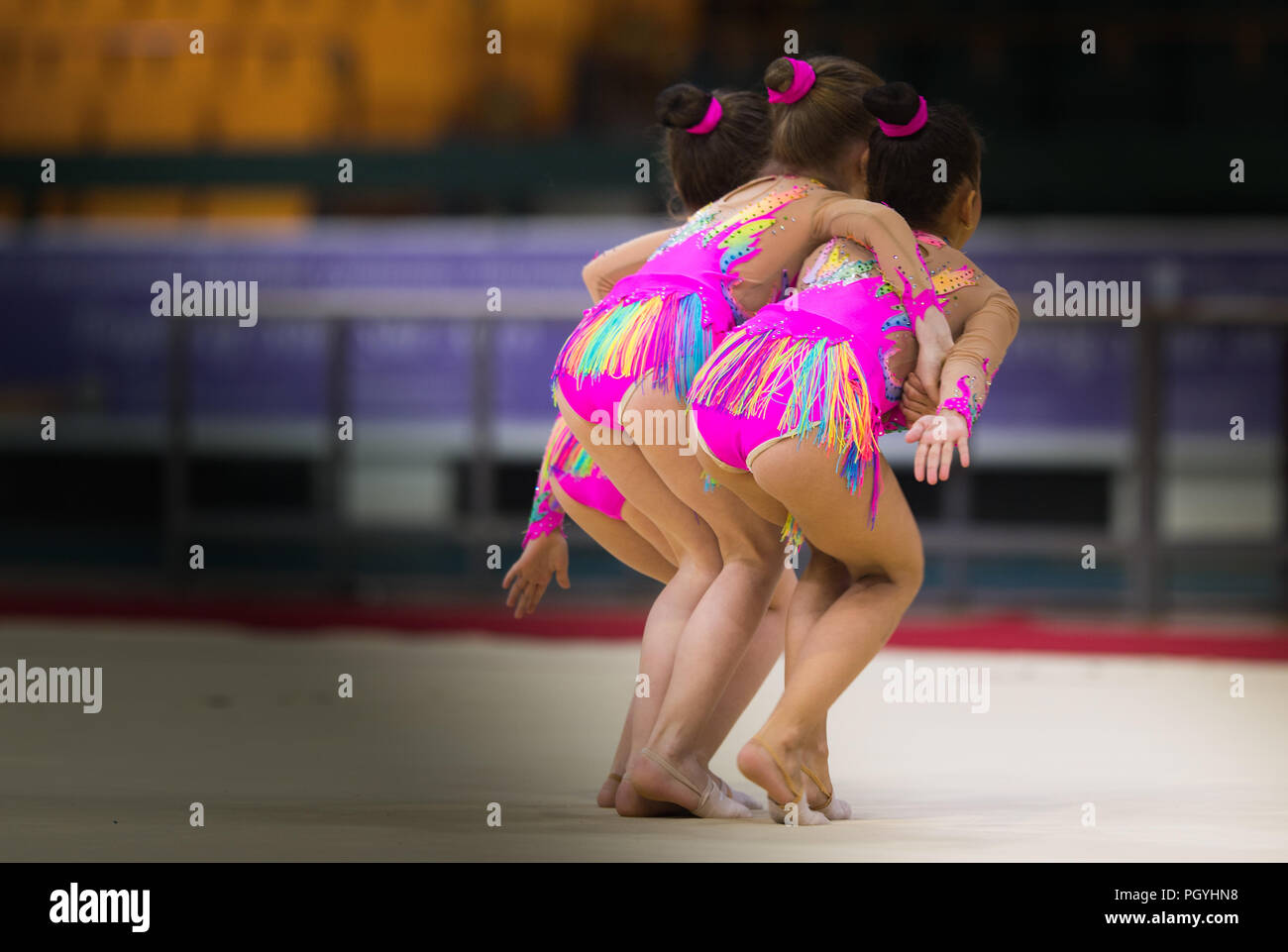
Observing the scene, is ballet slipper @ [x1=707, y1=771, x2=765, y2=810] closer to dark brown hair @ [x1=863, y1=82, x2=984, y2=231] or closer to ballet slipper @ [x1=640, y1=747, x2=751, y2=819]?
ballet slipper @ [x1=640, y1=747, x2=751, y2=819]

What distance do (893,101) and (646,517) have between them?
879mm

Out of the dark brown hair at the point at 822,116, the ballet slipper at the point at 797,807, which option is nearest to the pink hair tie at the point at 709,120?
the dark brown hair at the point at 822,116

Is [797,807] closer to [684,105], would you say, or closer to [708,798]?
[708,798]

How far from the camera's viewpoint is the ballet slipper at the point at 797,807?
3.27 metres

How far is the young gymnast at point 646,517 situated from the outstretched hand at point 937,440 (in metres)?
0.63

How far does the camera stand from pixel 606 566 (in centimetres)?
835

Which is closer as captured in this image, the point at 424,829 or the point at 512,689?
the point at 424,829

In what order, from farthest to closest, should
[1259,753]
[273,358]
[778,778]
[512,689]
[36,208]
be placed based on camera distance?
[36,208], [273,358], [512,689], [1259,753], [778,778]

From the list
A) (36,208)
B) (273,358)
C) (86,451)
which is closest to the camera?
(273,358)

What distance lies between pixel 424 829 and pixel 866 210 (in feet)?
4.11

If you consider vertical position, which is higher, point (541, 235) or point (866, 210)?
point (541, 235)

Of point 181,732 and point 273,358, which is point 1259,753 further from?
point 273,358

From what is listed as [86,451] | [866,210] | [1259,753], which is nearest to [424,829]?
[866,210]

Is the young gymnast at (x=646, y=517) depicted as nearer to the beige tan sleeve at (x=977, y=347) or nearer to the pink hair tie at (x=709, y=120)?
the pink hair tie at (x=709, y=120)
